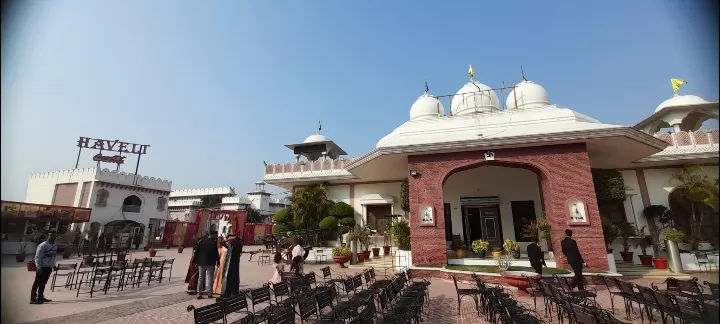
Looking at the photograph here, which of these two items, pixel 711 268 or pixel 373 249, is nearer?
pixel 711 268

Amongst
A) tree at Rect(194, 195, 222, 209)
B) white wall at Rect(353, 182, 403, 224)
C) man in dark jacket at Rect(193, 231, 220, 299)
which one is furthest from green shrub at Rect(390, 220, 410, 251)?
tree at Rect(194, 195, 222, 209)

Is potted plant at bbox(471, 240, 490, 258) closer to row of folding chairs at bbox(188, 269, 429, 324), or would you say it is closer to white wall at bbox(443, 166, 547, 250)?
white wall at bbox(443, 166, 547, 250)

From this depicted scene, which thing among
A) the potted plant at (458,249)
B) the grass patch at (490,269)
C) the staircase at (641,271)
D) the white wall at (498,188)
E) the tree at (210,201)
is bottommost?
the staircase at (641,271)

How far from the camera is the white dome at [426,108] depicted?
18314mm

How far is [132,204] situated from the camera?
98.2 ft

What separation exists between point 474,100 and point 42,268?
60.3ft

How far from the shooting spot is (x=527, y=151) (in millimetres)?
12336

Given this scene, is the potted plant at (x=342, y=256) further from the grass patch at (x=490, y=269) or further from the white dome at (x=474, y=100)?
the white dome at (x=474, y=100)

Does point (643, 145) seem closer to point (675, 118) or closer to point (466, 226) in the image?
point (466, 226)

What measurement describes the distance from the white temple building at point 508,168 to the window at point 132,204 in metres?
18.0

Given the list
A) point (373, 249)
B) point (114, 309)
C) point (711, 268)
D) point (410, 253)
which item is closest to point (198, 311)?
point (114, 309)

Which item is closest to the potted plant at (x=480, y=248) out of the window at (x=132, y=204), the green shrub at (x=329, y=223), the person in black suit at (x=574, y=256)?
the person in black suit at (x=574, y=256)

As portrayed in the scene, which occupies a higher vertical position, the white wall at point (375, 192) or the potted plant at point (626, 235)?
the white wall at point (375, 192)

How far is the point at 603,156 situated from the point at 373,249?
1156 centimetres
